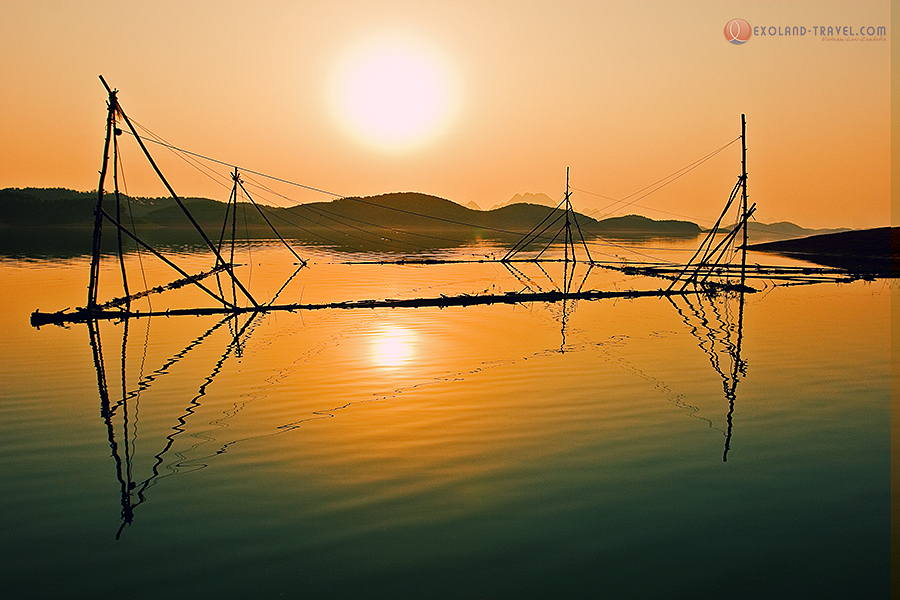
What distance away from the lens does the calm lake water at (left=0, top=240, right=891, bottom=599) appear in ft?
24.8

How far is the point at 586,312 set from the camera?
104ft

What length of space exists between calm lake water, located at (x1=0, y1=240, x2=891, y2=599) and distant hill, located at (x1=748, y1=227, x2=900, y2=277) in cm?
4725

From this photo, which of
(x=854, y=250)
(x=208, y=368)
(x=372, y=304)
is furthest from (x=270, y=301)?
(x=854, y=250)

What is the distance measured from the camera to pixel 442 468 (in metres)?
10.6

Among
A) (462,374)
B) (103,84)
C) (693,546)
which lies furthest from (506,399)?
(103,84)

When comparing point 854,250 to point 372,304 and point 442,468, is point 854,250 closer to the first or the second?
point 372,304

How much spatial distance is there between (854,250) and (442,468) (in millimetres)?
82119

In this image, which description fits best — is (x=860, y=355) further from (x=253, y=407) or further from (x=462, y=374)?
(x=253, y=407)

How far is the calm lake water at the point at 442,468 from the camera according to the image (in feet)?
24.8

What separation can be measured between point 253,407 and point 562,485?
755 cm

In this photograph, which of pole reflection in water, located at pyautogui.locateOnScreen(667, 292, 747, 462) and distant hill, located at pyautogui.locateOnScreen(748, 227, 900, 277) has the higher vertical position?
distant hill, located at pyautogui.locateOnScreen(748, 227, 900, 277)

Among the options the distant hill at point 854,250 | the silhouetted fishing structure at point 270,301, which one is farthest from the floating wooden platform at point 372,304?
the distant hill at point 854,250

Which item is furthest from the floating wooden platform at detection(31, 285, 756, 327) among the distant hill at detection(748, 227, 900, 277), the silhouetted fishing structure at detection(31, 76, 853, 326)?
the distant hill at detection(748, 227, 900, 277)

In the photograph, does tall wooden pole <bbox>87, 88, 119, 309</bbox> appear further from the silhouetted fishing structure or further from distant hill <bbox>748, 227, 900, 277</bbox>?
distant hill <bbox>748, 227, 900, 277</bbox>
